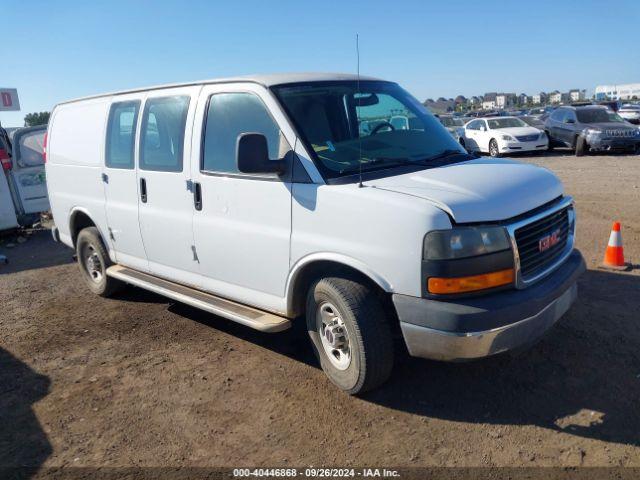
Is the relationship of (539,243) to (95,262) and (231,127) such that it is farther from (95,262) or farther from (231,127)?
(95,262)

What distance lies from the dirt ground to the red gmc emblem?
3.06 ft

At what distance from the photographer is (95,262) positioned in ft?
20.7

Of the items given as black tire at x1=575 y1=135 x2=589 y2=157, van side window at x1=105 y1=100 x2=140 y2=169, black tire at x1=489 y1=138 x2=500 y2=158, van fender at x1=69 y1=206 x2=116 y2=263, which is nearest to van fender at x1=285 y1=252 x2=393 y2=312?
van side window at x1=105 y1=100 x2=140 y2=169

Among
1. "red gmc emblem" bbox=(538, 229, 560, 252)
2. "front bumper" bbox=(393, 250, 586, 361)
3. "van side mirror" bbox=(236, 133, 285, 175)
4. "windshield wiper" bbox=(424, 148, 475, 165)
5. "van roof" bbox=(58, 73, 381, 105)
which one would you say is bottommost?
"front bumper" bbox=(393, 250, 586, 361)

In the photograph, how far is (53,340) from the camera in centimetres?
521

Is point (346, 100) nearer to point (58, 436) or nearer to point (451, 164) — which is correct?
point (451, 164)

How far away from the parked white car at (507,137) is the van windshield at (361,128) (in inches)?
558

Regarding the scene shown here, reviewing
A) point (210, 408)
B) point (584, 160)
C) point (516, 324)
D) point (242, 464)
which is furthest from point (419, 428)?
point (584, 160)

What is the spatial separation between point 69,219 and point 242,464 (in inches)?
174

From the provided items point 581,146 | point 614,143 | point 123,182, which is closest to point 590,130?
point 581,146

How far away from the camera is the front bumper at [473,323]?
3076 millimetres

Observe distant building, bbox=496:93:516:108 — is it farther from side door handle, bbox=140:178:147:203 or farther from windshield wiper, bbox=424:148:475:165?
side door handle, bbox=140:178:147:203

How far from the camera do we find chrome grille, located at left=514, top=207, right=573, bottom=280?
3.34m

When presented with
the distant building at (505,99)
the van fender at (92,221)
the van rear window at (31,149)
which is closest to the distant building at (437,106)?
the van fender at (92,221)
